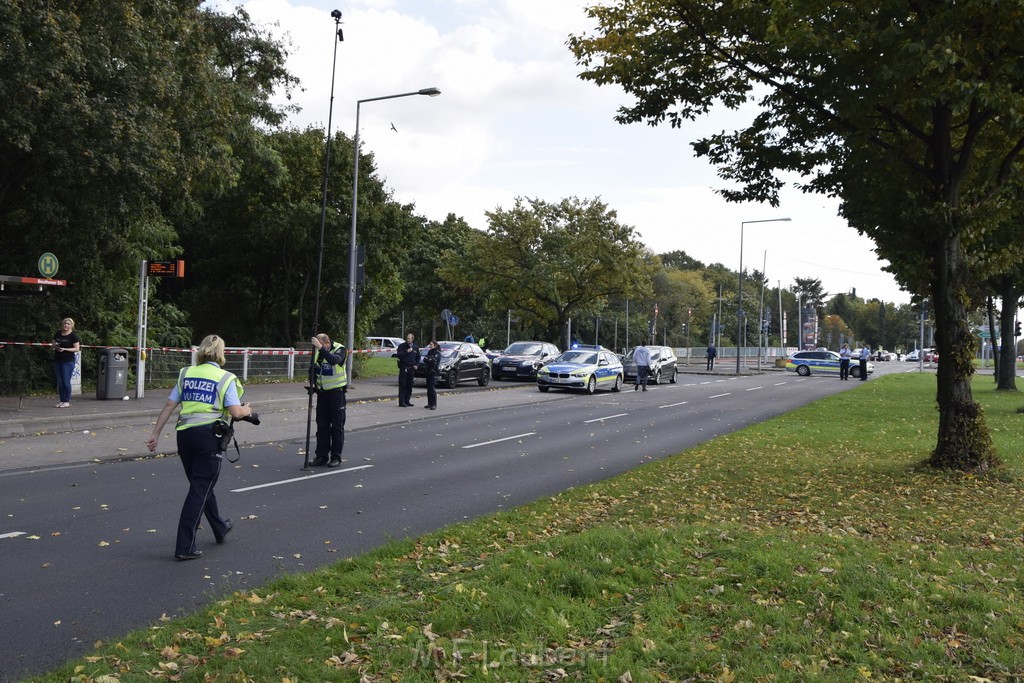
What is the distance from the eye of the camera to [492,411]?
22.1 meters

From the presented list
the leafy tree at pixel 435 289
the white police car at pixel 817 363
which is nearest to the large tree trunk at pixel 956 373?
the white police car at pixel 817 363

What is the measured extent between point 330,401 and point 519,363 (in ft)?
75.8

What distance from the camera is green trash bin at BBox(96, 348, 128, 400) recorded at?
783 inches

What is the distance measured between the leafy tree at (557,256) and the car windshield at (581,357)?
412 inches

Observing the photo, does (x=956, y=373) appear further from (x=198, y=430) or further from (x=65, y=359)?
(x=65, y=359)

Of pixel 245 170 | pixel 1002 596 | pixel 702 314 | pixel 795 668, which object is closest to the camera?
pixel 795 668

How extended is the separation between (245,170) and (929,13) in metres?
26.1

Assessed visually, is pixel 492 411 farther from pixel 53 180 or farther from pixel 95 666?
pixel 95 666

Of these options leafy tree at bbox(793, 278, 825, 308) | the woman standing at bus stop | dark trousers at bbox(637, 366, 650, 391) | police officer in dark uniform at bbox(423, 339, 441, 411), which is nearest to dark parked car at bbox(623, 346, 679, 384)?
dark trousers at bbox(637, 366, 650, 391)

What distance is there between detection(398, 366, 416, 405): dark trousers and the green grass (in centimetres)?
1354

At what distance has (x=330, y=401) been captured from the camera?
12.0 metres

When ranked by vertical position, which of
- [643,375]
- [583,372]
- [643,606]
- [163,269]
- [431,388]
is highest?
[163,269]

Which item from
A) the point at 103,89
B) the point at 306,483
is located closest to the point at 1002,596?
the point at 306,483

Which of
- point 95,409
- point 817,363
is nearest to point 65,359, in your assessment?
point 95,409
